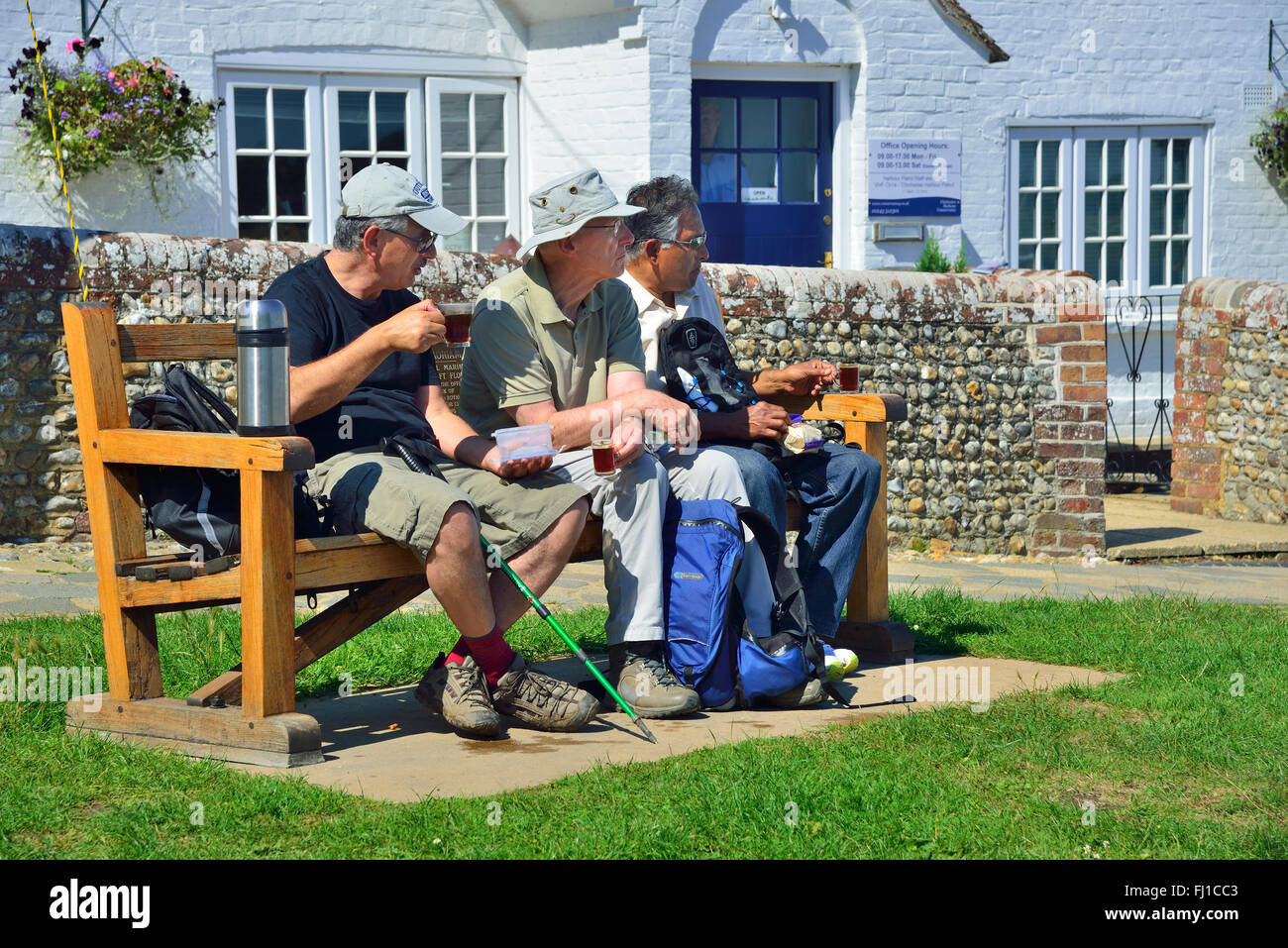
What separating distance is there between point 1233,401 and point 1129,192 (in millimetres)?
4066

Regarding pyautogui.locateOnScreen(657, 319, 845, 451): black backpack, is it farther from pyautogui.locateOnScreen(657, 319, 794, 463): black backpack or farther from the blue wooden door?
the blue wooden door

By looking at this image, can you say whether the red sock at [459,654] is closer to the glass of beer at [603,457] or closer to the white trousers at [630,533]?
the white trousers at [630,533]

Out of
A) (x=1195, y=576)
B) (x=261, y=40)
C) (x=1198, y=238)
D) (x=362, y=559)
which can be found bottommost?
(x=1195, y=576)

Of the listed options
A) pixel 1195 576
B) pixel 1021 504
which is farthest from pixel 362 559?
pixel 1021 504

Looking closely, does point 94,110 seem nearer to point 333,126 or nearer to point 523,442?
point 333,126

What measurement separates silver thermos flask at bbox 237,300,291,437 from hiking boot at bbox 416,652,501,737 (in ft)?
2.61

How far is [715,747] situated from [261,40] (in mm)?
8401

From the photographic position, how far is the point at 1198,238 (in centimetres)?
1480

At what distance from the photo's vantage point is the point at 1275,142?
567 inches

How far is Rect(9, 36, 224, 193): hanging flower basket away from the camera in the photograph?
→ 9.89m

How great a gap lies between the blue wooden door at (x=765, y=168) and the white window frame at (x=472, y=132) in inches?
54.5

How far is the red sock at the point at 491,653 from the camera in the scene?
4023 mm

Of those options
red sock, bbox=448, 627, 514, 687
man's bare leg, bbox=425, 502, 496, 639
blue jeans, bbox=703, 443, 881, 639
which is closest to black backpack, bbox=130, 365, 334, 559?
man's bare leg, bbox=425, 502, 496, 639
